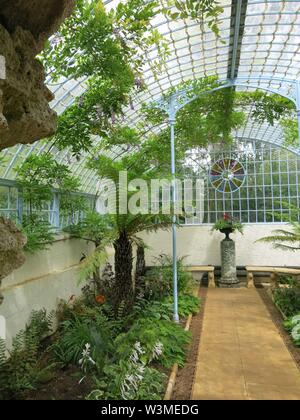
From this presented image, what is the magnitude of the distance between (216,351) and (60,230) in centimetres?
299

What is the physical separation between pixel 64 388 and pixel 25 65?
307cm

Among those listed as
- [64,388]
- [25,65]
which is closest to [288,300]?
[64,388]

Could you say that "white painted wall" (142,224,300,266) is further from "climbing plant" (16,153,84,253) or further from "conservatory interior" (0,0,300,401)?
"climbing plant" (16,153,84,253)

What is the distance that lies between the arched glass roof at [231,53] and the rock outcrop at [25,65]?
4.98 meters

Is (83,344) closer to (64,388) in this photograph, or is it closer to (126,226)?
(64,388)

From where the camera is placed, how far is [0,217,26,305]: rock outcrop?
4.15ft

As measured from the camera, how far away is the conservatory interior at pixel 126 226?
235 centimetres

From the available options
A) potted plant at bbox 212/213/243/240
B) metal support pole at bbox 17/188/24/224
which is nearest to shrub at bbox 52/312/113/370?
metal support pole at bbox 17/188/24/224

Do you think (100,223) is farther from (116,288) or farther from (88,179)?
(88,179)

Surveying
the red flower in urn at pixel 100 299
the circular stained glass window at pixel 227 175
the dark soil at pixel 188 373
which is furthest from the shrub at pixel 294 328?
the circular stained glass window at pixel 227 175

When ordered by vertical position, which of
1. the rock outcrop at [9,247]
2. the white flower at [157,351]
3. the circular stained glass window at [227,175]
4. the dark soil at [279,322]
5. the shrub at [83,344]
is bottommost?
the dark soil at [279,322]

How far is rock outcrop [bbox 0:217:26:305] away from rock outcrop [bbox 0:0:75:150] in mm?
307

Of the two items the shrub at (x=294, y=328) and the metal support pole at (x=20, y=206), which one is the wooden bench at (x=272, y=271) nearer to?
the shrub at (x=294, y=328)

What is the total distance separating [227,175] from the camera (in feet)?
37.3
